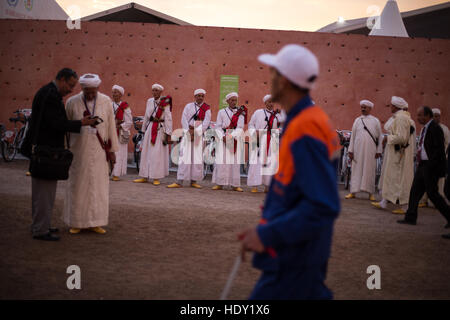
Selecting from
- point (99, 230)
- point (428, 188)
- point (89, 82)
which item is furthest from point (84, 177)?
point (428, 188)

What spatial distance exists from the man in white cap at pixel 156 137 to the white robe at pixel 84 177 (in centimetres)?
489

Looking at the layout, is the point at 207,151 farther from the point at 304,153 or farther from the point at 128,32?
the point at 304,153

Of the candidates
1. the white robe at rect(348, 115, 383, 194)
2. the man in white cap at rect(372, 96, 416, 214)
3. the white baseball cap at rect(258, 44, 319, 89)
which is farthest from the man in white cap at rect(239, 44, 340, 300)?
the white robe at rect(348, 115, 383, 194)

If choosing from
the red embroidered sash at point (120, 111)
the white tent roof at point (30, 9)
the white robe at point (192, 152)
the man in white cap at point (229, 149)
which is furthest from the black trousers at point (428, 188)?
the white tent roof at point (30, 9)

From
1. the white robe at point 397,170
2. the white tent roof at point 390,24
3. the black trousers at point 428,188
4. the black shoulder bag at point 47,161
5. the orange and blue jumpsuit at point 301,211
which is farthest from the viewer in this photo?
the white tent roof at point 390,24

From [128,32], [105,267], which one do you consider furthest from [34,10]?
[105,267]

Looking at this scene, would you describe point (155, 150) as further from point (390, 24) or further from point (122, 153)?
point (390, 24)

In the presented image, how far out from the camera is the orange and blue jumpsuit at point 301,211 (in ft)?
6.03

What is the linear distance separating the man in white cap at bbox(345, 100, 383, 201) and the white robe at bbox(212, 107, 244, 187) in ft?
8.20

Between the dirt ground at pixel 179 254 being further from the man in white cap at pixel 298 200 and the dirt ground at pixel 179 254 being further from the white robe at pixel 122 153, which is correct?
the white robe at pixel 122 153

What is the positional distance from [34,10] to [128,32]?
270 inches

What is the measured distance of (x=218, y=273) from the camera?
467 centimetres

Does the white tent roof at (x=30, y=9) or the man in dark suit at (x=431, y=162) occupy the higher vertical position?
the white tent roof at (x=30, y=9)
